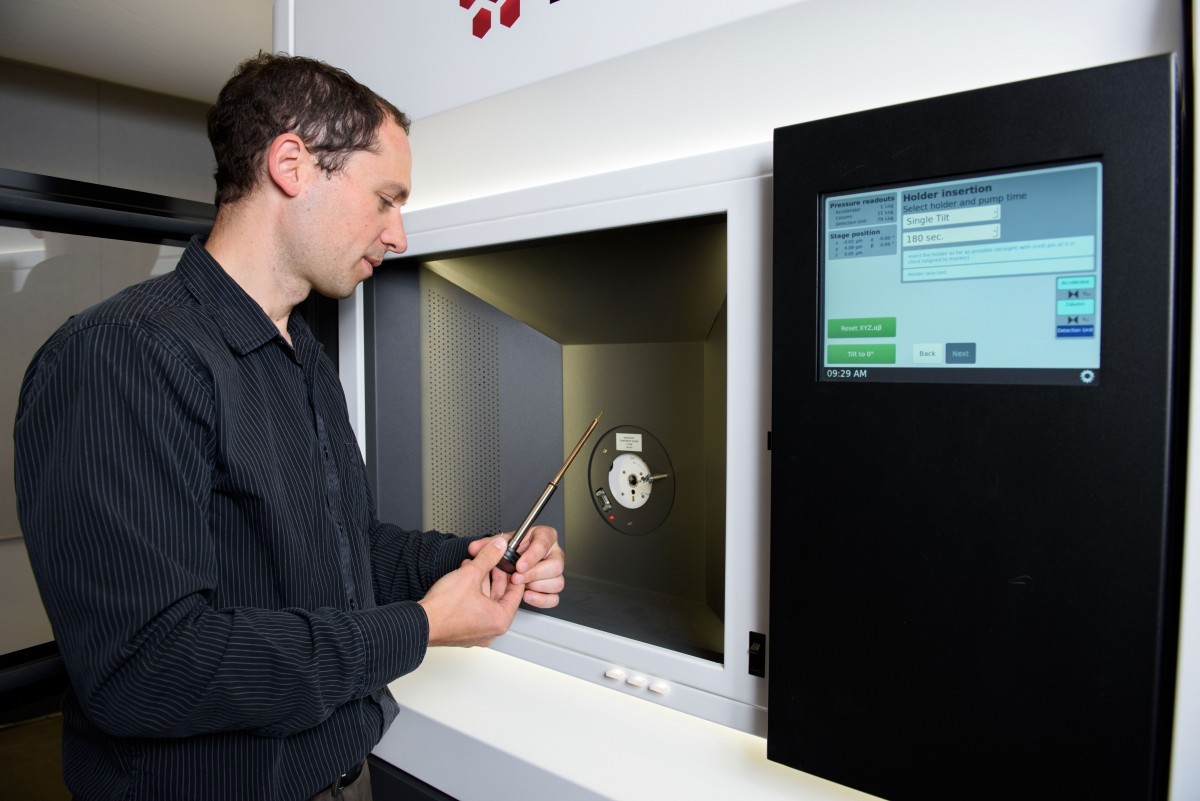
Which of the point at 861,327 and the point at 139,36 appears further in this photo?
the point at 139,36

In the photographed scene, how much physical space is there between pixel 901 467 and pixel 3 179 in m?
1.15

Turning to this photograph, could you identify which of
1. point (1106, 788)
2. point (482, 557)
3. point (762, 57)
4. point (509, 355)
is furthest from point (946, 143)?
point (509, 355)

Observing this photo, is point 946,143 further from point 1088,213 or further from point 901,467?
point 901,467

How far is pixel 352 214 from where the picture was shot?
0.82m

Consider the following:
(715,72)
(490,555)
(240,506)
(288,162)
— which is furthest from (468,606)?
(715,72)

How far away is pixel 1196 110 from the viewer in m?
0.50

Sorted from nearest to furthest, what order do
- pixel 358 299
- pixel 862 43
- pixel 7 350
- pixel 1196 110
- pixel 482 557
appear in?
1. pixel 1196 110
2. pixel 862 43
3. pixel 482 557
4. pixel 358 299
5. pixel 7 350

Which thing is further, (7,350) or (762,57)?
(7,350)

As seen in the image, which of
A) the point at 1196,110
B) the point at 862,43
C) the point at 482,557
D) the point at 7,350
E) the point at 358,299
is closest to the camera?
the point at 1196,110

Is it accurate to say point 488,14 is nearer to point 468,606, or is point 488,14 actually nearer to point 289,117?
point 289,117

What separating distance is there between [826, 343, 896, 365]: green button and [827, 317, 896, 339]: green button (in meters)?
0.01

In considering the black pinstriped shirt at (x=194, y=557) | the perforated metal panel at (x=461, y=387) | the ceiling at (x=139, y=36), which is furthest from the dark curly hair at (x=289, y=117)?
the ceiling at (x=139, y=36)

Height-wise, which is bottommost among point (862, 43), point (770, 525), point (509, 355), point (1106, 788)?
point (1106, 788)

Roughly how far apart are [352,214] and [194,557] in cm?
42
